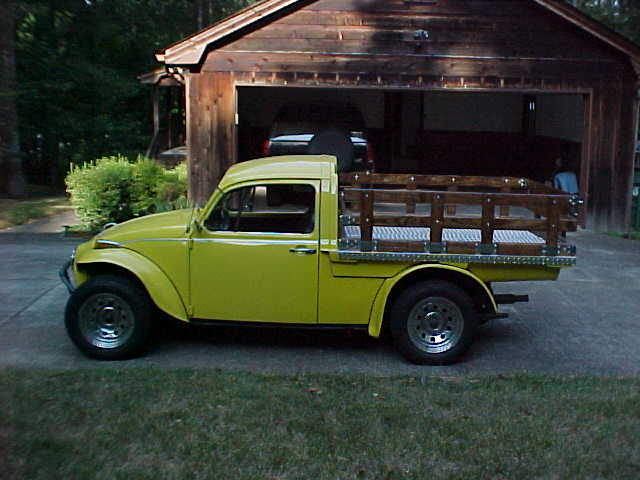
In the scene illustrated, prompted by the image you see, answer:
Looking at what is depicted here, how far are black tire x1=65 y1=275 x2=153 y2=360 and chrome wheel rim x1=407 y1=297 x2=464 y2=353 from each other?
2.30 meters

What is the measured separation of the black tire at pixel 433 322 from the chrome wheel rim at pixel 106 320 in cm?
231

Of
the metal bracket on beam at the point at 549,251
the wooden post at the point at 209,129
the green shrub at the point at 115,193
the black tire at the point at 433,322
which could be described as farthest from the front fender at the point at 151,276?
the wooden post at the point at 209,129

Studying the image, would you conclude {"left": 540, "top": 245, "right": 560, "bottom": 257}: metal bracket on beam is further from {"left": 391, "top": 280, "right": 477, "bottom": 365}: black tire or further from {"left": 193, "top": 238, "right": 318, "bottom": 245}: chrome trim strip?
{"left": 193, "top": 238, "right": 318, "bottom": 245}: chrome trim strip

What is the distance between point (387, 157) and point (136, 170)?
432 inches

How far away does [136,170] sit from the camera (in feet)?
45.6

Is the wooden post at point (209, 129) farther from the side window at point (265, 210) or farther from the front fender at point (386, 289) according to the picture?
the front fender at point (386, 289)

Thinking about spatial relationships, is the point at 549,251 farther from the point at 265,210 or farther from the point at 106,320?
the point at 106,320

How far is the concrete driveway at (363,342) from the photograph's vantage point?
7.34 metres

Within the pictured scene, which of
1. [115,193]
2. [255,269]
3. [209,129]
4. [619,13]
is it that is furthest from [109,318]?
[619,13]

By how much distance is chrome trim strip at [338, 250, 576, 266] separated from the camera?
7.21 m

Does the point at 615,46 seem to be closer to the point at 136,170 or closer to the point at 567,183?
the point at 567,183

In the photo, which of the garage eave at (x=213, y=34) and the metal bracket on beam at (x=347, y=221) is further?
the garage eave at (x=213, y=34)

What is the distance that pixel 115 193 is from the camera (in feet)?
44.4

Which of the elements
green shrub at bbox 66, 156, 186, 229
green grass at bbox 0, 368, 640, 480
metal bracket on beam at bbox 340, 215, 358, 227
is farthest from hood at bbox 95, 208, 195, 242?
green shrub at bbox 66, 156, 186, 229
